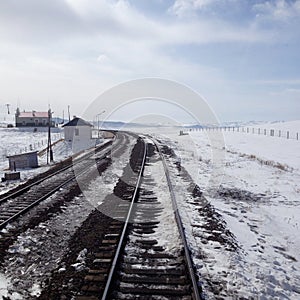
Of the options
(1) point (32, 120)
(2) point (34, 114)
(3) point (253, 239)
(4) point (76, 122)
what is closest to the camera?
(3) point (253, 239)

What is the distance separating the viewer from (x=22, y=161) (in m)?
23.5

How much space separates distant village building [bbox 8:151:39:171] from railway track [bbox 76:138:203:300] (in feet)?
44.6

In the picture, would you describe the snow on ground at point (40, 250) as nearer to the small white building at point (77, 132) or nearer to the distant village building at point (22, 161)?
the distant village building at point (22, 161)

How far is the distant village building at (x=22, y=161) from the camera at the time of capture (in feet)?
74.4

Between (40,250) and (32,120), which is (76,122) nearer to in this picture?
(32,120)

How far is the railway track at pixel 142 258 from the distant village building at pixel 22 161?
44.6ft

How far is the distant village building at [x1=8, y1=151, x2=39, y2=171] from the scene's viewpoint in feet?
74.4

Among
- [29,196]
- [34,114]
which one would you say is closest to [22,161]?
[29,196]

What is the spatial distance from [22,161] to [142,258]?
18.6 m

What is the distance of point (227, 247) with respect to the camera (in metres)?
7.68

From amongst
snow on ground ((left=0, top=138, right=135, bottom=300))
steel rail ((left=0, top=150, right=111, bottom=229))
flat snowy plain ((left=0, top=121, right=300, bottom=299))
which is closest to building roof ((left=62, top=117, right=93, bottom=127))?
steel rail ((left=0, top=150, right=111, bottom=229))

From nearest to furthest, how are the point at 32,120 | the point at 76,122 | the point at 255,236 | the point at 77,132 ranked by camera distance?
the point at 255,236 < the point at 77,132 < the point at 76,122 < the point at 32,120

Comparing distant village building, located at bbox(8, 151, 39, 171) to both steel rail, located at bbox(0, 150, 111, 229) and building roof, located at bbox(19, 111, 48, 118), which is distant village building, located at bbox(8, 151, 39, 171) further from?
building roof, located at bbox(19, 111, 48, 118)

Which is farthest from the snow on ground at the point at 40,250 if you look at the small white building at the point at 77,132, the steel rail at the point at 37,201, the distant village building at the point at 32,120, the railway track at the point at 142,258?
the distant village building at the point at 32,120
